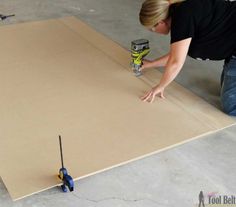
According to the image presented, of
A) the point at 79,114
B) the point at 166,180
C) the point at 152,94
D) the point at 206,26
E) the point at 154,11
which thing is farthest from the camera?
the point at 152,94

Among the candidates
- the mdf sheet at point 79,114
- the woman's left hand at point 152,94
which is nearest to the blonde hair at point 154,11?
the woman's left hand at point 152,94

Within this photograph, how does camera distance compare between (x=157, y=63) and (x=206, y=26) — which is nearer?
(x=206, y=26)

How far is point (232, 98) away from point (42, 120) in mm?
1225

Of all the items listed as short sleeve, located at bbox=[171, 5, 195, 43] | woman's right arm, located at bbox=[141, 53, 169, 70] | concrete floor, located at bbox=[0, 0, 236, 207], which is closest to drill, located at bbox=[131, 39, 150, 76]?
woman's right arm, located at bbox=[141, 53, 169, 70]

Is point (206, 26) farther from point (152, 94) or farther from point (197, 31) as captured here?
point (152, 94)

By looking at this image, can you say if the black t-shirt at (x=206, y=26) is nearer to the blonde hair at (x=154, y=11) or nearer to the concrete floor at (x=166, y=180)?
the blonde hair at (x=154, y=11)

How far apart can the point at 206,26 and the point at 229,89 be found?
0.45 m

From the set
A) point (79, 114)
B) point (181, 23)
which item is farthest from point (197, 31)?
point (79, 114)

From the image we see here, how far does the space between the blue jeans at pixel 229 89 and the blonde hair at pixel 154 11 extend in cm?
58

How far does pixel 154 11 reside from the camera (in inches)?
93.4

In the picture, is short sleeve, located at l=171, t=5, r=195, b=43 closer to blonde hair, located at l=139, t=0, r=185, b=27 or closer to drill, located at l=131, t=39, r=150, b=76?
blonde hair, located at l=139, t=0, r=185, b=27

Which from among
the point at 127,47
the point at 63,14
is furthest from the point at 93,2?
the point at 127,47

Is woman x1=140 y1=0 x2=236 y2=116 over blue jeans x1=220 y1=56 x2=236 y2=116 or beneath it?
over

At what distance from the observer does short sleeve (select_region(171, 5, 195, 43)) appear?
7.77 feet
